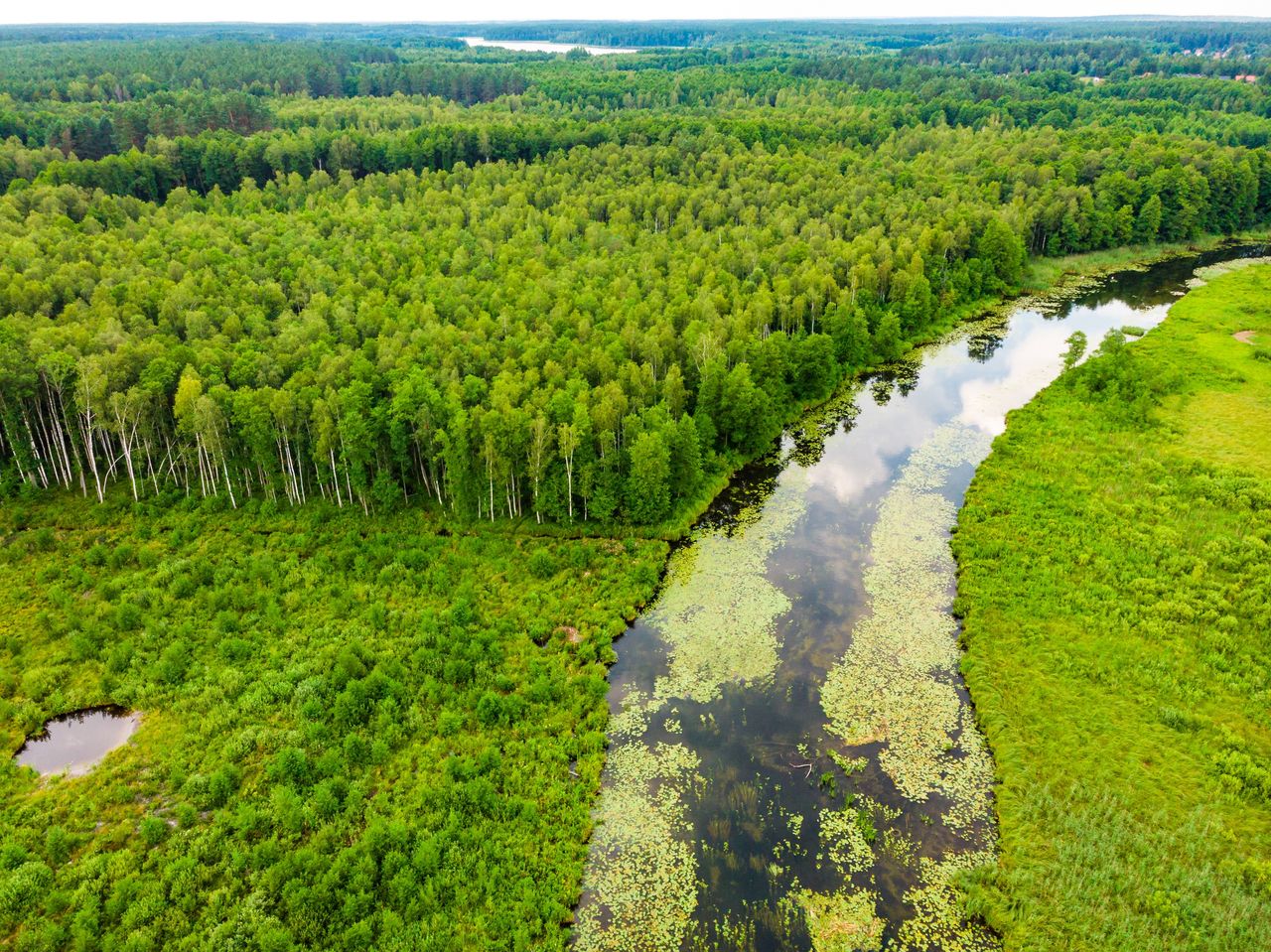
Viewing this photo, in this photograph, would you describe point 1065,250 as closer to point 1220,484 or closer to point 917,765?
point 1220,484

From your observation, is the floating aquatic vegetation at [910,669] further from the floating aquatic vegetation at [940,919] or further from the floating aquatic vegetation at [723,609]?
the floating aquatic vegetation at [723,609]

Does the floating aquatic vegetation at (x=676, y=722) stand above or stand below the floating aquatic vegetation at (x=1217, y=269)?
below


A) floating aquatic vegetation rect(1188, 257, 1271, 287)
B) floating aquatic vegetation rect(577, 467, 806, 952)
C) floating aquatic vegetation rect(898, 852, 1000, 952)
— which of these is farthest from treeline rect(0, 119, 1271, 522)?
floating aquatic vegetation rect(898, 852, 1000, 952)

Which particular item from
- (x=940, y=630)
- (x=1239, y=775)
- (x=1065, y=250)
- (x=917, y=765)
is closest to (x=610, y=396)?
(x=940, y=630)

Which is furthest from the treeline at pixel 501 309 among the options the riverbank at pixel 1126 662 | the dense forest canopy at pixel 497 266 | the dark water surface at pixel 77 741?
the riverbank at pixel 1126 662

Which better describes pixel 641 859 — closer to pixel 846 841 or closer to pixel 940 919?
pixel 846 841

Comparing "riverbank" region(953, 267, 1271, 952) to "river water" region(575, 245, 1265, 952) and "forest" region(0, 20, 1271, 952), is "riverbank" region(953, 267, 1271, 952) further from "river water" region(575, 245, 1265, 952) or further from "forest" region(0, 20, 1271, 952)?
"forest" region(0, 20, 1271, 952)

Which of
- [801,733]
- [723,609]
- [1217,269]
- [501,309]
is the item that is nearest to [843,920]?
[801,733]

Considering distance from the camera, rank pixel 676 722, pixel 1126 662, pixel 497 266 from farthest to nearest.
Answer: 1. pixel 497 266
2. pixel 1126 662
3. pixel 676 722
